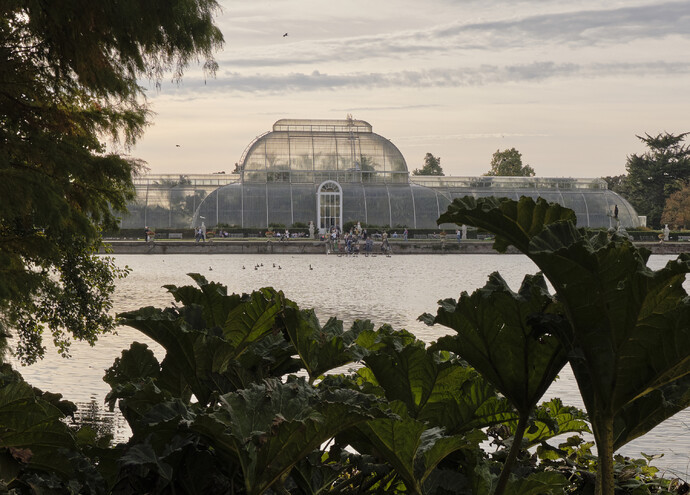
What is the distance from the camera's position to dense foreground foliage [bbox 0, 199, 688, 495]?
168cm

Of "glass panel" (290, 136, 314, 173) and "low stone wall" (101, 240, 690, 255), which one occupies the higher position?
"glass panel" (290, 136, 314, 173)

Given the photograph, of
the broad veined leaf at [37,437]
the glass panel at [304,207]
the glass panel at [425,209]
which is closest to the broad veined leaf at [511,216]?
the broad veined leaf at [37,437]

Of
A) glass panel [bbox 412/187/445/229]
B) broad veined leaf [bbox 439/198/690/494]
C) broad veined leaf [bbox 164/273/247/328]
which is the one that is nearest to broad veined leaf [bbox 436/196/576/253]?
broad veined leaf [bbox 439/198/690/494]

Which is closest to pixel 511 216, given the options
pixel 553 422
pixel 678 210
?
pixel 553 422

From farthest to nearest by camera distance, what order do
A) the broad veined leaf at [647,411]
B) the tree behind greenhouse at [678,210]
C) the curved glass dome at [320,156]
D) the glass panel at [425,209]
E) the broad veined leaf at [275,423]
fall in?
the tree behind greenhouse at [678,210] → the curved glass dome at [320,156] → the glass panel at [425,209] → the broad veined leaf at [647,411] → the broad veined leaf at [275,423]

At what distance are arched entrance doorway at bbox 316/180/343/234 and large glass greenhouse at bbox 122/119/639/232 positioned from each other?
7 centimetres

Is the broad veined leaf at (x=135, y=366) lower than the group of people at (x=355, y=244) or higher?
higher

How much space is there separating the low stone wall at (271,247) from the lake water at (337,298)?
8.31m

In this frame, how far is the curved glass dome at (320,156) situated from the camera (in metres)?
58.9

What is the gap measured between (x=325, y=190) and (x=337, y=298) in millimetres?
37662

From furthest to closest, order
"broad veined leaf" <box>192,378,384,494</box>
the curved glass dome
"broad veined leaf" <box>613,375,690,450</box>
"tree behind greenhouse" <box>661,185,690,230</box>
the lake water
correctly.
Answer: "tree behind greenhouse" <box>661,185,690,230</box>
the curved glass dome
the lake water
"broad veined leaf" <box>613,375,690,450</box>
"broad veined leaf" <box>192,378,384,494</box>

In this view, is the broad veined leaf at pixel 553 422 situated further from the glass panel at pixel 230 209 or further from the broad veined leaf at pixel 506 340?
the glass panel at pixel 230 209

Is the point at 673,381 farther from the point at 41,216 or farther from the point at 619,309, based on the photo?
the point at 41,216

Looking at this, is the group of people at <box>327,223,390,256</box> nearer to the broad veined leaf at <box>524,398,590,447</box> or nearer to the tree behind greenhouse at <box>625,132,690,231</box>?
the tree behind greenhouse at <box>625,132,690,231</box>
